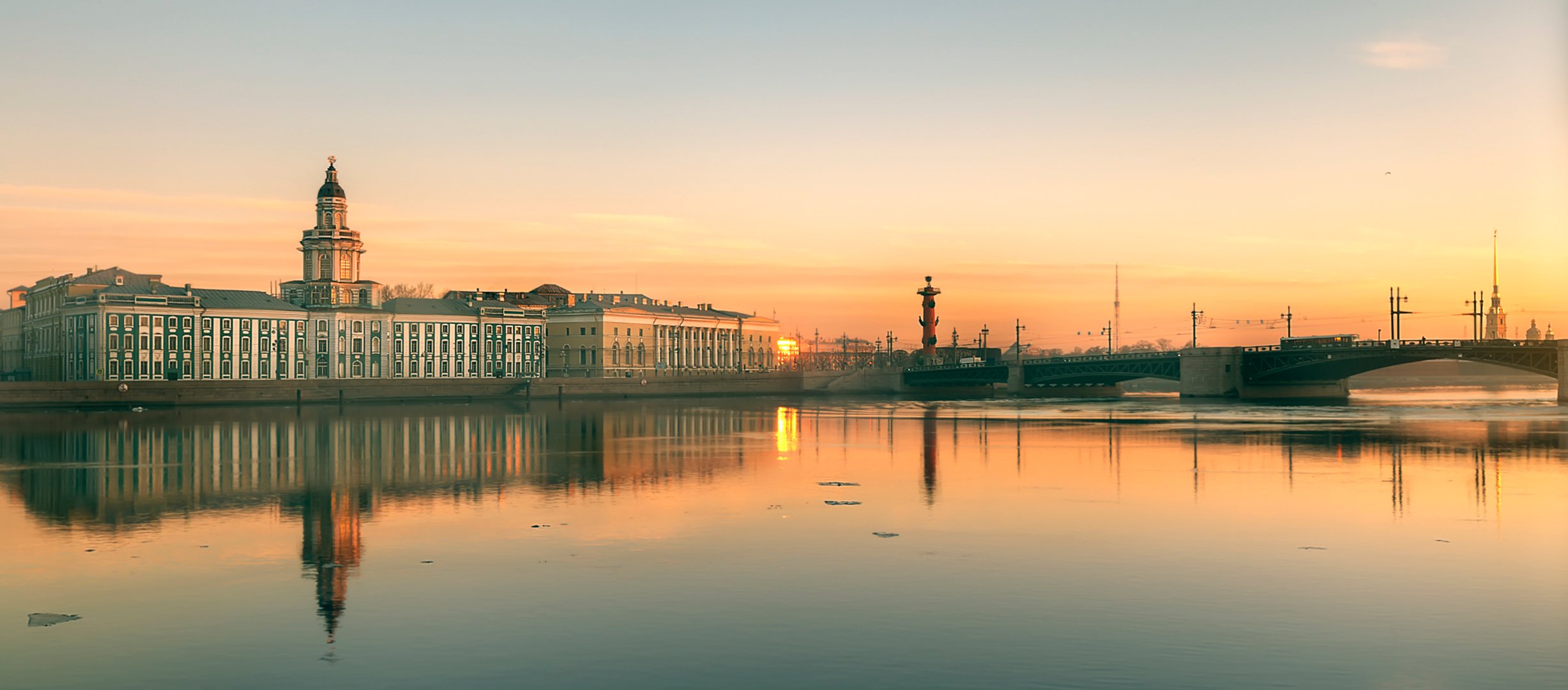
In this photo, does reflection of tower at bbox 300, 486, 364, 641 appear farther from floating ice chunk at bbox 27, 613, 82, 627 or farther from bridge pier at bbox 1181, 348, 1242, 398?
bridge pier at bbox 1181, 348, 1242, 398

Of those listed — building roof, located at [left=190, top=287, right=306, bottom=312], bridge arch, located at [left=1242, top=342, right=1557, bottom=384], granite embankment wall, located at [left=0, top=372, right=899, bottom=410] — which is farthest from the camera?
building roof, located at [left=190, top=287, right=306, bottom=312]

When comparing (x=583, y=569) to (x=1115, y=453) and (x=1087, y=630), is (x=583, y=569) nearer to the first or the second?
(x=1087, y=630)

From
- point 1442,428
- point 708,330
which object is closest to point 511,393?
point 708,330

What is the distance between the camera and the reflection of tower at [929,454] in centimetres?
2806

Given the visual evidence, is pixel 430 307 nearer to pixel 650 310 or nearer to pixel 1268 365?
pixel 650 310

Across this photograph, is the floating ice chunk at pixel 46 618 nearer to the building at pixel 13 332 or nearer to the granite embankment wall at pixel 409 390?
the granite embankment wall at pixel 409 390

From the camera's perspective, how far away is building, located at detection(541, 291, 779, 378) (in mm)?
144625

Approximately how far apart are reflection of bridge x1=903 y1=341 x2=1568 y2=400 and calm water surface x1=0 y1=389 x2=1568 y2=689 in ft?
195

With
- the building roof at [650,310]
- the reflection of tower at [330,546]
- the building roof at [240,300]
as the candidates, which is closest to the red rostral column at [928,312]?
the building roof at [650,310]

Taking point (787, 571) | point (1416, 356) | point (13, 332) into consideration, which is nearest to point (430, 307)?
point (13, 332)

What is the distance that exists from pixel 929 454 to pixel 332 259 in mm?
98764

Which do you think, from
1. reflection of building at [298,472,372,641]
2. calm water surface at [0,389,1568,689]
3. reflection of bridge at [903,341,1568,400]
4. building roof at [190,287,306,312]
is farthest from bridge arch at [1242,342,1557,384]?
building roof at [190,287,306,312]

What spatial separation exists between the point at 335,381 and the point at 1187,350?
6916cm

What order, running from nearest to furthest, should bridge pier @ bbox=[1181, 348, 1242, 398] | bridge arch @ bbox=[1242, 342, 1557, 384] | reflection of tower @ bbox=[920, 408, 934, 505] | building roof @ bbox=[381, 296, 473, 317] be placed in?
reflection of tower @ bbox=[920, 408, 934, 505]
bridge arch @ bbox=[1242, 342, 1557, 384]
bridge pier @ bbox=[1181, 348, 1242, 398]
building roof @ bbox=[381, 296, 473, 317]
